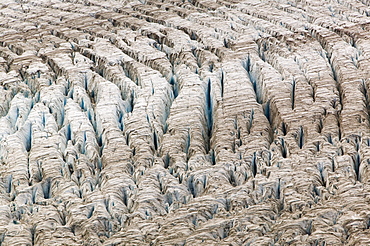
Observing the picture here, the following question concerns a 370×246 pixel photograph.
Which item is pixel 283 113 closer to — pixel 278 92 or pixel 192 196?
pixel 278 92

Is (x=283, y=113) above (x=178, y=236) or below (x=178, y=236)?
above

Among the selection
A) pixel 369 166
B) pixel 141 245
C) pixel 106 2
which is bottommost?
pixel 141 245

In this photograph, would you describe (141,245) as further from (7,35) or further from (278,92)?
(7,35)

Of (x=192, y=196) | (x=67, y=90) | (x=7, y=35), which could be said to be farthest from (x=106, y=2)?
(x=192, y=196)

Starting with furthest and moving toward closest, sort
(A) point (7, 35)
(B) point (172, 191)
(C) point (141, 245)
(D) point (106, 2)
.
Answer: (D) point (106, 2)
(A) point (7, 35)
(B) point (172, 191)
(C) point (141, 245)

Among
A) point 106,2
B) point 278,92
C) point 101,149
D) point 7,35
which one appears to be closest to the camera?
point 101,149

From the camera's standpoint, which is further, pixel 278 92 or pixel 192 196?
pixel 278 92
